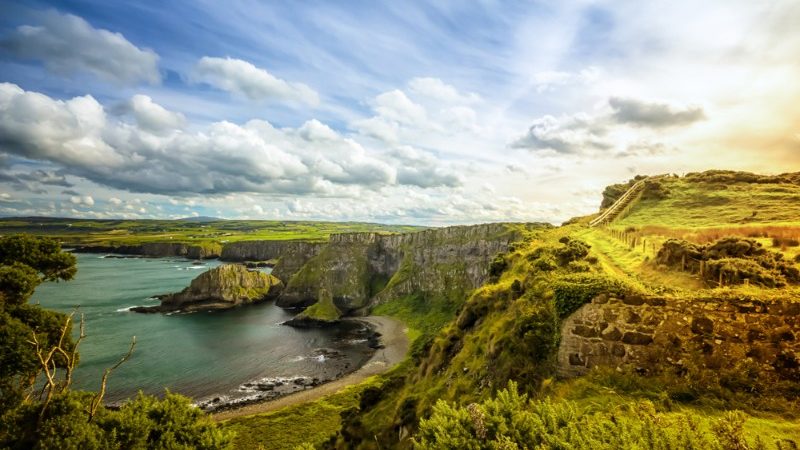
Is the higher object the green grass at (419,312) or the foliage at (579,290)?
the foliage at (579,290)

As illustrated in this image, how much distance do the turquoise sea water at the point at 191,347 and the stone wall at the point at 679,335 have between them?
65.7 metres

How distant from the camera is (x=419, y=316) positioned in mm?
115125

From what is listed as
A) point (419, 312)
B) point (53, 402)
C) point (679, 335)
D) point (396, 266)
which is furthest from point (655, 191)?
point (396, 266)

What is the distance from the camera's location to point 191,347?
89.8 m

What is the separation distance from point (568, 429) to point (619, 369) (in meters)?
6.99

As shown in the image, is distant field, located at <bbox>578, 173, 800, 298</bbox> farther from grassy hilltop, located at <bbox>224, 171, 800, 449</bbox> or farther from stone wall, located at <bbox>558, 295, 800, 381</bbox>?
stone wall, located at <bbox>558, 295, 800, 381</bbox>

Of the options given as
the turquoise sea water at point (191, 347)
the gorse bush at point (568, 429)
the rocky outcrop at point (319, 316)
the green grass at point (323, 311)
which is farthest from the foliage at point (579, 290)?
the green grass at point (323, 311)

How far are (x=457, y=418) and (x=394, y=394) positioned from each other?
97.6 feet

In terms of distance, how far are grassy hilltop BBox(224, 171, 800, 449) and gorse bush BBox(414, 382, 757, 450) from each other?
45mm

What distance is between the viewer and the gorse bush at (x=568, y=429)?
8.86 metres

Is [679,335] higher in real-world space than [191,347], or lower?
higher

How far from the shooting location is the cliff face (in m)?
118

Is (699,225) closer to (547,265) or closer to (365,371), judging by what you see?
(547,265)

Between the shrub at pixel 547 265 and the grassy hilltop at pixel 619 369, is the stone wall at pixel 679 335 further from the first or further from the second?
the shrub at pixel 547 265
